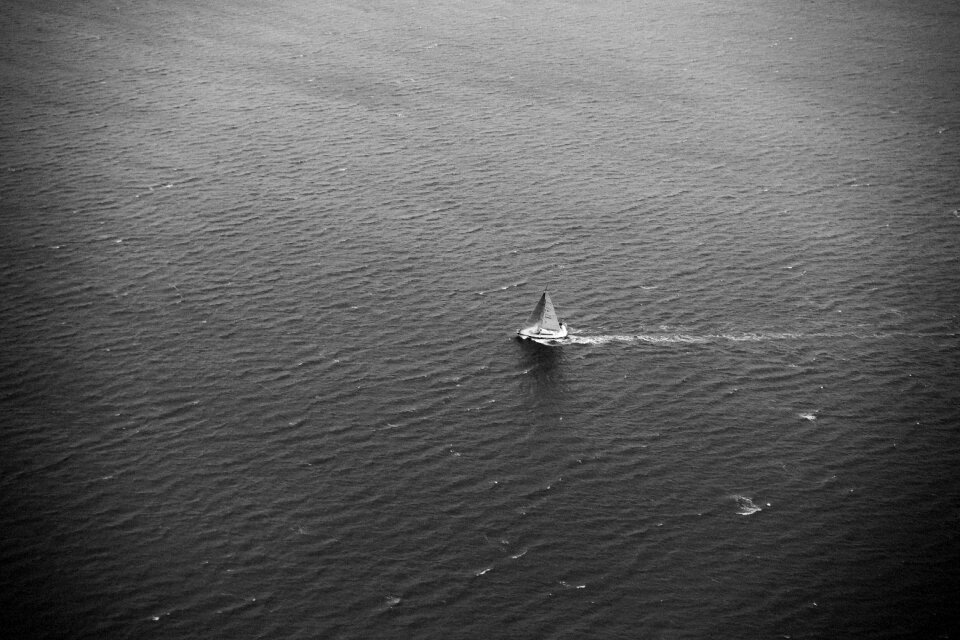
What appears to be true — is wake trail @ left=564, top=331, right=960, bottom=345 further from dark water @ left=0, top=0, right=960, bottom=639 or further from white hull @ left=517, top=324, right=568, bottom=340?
white hull @ left=517, top=324, right=568, bottom=340

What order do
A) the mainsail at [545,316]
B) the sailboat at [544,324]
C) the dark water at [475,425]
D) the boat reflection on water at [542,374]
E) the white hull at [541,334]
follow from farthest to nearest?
the white hull at [541,334], the sailboat at [544,324], the mainsail at [545,316], the boat reflection on water at [542,374], the dark water at [475,425]

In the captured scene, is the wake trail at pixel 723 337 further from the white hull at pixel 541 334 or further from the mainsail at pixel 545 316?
the mainsail at pixel 545 316

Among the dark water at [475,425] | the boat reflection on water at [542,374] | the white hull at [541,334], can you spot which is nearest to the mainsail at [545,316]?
the white hull at [541,334]

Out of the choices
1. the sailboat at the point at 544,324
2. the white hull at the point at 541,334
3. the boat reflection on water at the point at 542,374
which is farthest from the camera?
the white hull at the point at 541,334

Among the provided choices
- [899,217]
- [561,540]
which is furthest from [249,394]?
[899,217]

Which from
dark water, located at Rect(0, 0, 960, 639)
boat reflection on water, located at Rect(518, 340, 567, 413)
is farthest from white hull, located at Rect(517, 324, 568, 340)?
dark water, located at Rect(0, 0, 960, 639)

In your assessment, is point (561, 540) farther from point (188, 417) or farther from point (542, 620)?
point (188, 417)

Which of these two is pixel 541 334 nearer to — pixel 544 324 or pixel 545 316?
pixel 544 324

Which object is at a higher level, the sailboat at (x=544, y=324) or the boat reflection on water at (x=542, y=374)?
the sailboat at (x=544, y=324)
